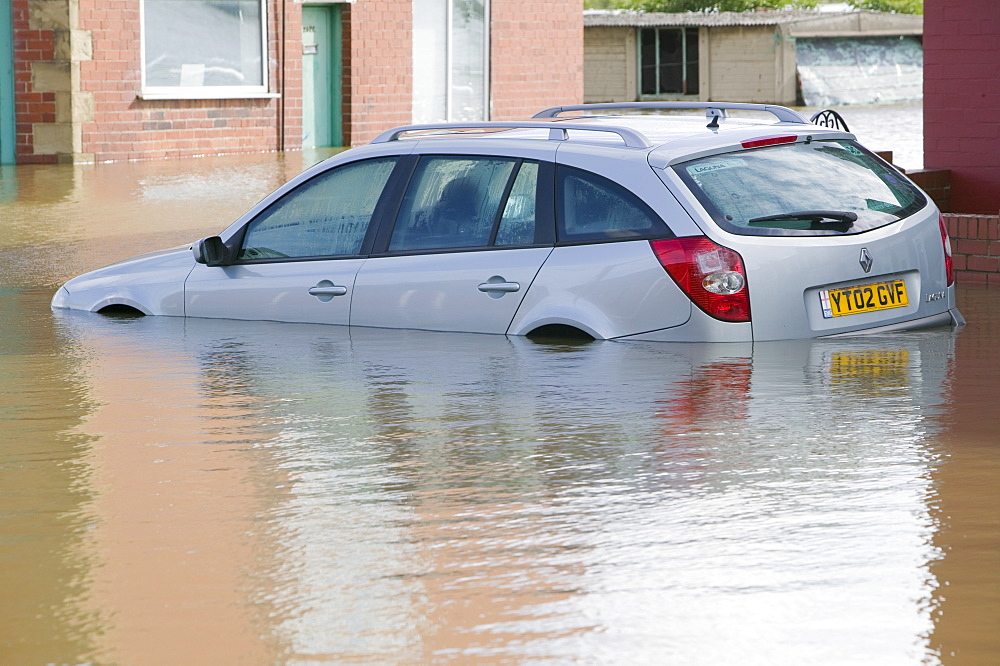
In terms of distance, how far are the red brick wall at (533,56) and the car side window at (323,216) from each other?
19.4 meters

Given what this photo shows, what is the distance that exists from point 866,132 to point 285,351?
2359 cm

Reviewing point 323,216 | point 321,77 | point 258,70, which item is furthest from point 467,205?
point 321,77

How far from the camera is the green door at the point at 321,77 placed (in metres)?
24.8

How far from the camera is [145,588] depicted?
429cm

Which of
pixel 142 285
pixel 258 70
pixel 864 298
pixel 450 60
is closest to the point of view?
pixel 864 298

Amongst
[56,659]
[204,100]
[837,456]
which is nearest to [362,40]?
[204,100]

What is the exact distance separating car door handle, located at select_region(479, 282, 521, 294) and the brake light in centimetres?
121

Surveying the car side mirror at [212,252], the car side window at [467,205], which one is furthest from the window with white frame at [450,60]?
the car side window at [467,205]

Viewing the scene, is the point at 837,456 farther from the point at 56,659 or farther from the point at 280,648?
the point at 56,659

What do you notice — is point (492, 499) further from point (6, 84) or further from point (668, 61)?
point (668, 61)

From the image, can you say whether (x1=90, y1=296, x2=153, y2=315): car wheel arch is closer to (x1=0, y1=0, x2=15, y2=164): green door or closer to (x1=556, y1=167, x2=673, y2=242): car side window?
(x1=556, y1=167, x2=673, y2=242): car side window

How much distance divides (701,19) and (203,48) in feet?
87.6

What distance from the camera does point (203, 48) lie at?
22938 millimetres

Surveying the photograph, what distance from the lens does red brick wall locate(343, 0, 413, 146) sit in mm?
24938
